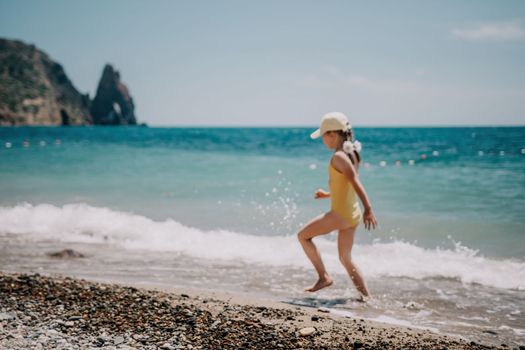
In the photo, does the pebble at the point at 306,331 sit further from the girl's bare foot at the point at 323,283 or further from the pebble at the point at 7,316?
the pebble at the point at 7,316

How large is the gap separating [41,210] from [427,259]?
29.3 ft

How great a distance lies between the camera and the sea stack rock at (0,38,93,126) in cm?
12006

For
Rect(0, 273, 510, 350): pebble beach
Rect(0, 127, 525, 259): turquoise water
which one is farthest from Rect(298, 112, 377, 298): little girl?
Rect(0, 127, 525, 259): turquoise water

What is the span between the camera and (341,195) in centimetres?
539

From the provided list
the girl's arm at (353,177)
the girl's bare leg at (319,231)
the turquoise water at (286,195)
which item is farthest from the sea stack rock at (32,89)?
the girl's arm at (353,177)

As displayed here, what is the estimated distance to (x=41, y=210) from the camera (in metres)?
11.3

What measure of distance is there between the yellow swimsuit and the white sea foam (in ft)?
5.96

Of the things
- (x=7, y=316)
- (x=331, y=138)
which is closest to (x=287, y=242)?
(x=331, y=138)

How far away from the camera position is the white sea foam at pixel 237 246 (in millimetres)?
6949

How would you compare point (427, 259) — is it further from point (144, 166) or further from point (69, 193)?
point (144, 166)

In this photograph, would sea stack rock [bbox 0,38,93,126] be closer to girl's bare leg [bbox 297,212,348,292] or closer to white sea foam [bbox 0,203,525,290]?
white sea foam [bbox 0,203,525,290]

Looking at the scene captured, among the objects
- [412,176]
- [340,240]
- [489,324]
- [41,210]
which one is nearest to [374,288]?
[340,240]

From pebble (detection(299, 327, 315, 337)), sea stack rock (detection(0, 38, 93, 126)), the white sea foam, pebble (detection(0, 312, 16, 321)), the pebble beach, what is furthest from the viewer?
sea stack rock (detection(0, 38, 93, 126))

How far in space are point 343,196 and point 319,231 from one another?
51 cm
